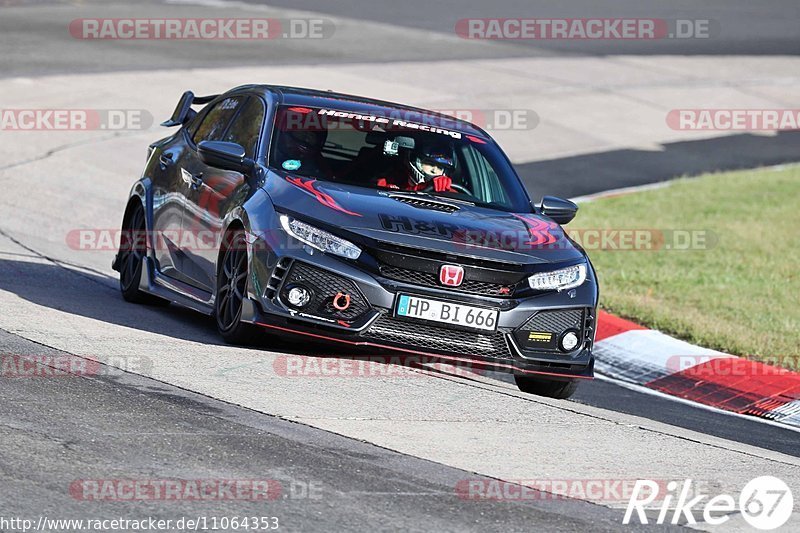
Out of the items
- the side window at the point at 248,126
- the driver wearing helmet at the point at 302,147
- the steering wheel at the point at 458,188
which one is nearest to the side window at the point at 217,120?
the side window at the point at 248,126

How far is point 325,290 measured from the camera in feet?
26.4

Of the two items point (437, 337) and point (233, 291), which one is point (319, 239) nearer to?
point (233, 291)

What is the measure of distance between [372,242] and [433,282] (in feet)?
1.31

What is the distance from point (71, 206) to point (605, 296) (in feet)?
17.5

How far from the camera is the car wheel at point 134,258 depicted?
10320 mm

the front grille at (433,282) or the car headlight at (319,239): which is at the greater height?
the car headlight at (319,239)

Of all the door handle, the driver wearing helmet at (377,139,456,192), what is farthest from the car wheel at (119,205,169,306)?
the driver wearing helmet at (377,139,456,192)

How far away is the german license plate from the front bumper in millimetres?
30

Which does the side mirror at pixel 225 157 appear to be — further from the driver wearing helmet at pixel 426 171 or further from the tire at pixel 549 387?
the tire at pixel 549 387

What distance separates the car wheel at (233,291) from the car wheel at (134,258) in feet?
5.23

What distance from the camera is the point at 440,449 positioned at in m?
6.73

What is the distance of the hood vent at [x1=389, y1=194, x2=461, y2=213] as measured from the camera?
8.68 meters

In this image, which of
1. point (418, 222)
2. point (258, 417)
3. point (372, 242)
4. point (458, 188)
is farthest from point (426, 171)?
point (258, 417)

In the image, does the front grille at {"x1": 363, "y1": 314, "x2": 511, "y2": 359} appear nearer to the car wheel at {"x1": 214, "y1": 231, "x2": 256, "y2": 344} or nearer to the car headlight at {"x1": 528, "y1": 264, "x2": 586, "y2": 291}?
the car headlight at {"x1": 528, "y1": 264, "x2": 586, "y2": 291}
